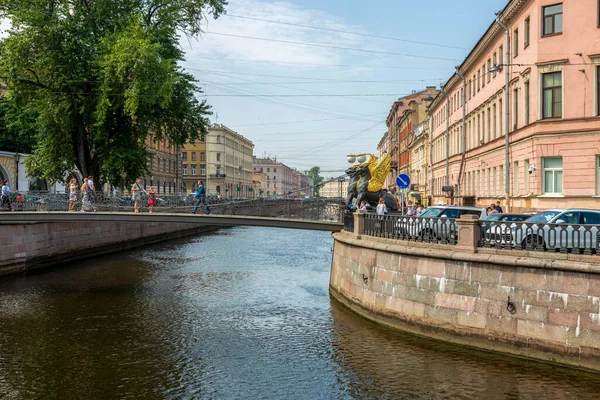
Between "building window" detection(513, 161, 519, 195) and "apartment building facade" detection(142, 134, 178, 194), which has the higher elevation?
"apartment building facade" detection(142, 134, 178, 194)

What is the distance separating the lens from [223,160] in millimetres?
113125

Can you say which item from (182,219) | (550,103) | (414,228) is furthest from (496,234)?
(182,219)

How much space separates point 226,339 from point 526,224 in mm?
7663

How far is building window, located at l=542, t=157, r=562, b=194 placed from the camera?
25.3 m

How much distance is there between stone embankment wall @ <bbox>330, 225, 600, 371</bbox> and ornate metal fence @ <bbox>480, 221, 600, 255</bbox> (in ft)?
0.72

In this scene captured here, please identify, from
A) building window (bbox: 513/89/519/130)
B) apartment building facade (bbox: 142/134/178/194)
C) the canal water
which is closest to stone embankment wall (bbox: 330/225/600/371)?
the canal water

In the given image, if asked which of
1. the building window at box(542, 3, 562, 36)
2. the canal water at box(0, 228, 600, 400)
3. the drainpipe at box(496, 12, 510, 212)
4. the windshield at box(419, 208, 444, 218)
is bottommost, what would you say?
the canal water at box(0, 228, 600, 400)

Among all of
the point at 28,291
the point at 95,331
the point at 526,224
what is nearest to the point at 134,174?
the point at 28,291

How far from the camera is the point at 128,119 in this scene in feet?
113

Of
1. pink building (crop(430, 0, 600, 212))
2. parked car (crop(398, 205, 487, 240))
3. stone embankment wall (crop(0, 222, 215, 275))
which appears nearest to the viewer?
parked car (crop(398, 205, 487, 240))

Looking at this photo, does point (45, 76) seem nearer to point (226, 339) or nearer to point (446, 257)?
point (226, 339)

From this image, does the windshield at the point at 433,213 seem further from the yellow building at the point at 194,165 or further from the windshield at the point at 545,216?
the yellow building at the point at 194,165

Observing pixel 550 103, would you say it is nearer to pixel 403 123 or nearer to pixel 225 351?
pixel 225 351

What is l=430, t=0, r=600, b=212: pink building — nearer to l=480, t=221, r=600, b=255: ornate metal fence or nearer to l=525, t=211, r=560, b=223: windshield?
l=525, t=211, r=560, b=223: windshield
